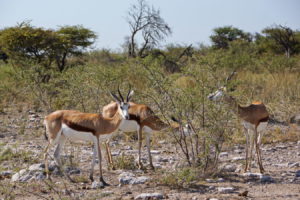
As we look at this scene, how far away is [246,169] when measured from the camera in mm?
7410

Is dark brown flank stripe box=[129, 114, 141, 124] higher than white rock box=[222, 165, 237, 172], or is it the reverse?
dark brown flank stripe box=[129, 114, 141, 124]

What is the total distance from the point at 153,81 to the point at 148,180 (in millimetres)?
1534

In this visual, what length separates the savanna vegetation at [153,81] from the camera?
701 cm

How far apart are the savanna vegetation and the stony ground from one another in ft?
1.56

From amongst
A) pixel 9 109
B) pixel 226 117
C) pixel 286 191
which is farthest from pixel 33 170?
pixel 9 109

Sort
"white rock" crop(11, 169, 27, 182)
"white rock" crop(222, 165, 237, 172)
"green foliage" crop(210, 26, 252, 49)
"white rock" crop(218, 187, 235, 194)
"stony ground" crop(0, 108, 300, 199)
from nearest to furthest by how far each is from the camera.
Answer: "stony ground" crop(0, 108, 300, 199) < "white rock" crop(218, 187, 235, 194) < "white rock" crop(11, 169, 27, 182) < "white rock" crop(222, 165, 237, 172) < "green foliage" crop(210, 26, 252, 49)

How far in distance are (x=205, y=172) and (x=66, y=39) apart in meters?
13.2

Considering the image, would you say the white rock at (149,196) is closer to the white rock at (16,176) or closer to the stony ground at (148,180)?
the stony ground at (148,180)

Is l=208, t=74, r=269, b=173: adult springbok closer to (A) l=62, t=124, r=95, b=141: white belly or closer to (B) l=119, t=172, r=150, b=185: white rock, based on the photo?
(B) l=119, t=172, r=150, b=185: white rock

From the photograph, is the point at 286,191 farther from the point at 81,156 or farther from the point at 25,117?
the point at 25,117

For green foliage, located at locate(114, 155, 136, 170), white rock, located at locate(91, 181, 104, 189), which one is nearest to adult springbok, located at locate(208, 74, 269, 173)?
green foliage, located at locate(114, 155, 136, 170)

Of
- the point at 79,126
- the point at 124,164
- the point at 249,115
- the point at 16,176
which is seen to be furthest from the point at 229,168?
the point at 16,176

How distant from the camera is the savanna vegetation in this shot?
7008 mm

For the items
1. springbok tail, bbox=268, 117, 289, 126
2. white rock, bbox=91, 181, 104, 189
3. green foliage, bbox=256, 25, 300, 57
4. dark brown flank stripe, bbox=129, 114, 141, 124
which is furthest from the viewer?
green foliage, bbox=256, 25, 300, 57
